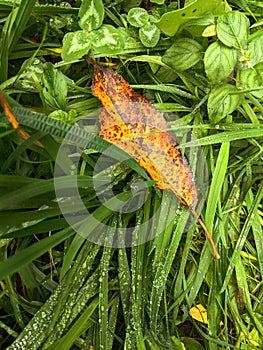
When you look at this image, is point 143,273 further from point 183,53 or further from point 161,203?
point 183,53

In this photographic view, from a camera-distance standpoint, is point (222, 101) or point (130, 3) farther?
point (130, 3)

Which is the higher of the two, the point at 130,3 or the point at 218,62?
the point at 130,3

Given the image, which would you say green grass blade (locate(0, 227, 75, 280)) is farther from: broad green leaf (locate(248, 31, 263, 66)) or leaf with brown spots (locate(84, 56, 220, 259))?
broad green leaf (locate(248, 31, 263, 66))

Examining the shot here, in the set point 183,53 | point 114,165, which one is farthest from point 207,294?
point 183,53

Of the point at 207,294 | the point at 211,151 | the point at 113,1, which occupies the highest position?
the point at 113,1

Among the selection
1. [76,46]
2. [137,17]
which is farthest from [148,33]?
[76,46]

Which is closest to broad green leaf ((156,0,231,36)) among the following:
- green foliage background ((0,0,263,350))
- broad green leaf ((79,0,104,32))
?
green foliage background ((0,0,263,350))

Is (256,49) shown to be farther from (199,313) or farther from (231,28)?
(199,313)
